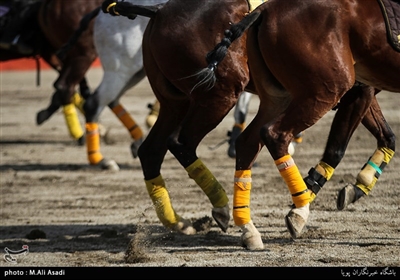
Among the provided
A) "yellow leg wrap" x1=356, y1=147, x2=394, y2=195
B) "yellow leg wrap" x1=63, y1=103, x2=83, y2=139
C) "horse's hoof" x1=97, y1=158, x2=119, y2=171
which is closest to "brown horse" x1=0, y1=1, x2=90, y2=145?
"yellow leg wrap" x1=63, y1=103, x2=83, y2=139

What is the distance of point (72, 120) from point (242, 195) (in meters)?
5.29

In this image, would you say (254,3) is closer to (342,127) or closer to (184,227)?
(342,127)

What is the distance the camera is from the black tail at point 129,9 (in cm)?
640

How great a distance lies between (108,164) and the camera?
32.0ft

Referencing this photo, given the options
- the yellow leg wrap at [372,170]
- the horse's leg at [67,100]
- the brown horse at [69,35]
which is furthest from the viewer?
the horse's leg at [67,100]

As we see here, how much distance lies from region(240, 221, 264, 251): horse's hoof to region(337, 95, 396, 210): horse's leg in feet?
2.72

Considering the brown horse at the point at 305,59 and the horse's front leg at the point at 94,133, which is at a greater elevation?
the brown horse at the point at 305,59

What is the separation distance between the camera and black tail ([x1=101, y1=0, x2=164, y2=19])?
640 centimetres

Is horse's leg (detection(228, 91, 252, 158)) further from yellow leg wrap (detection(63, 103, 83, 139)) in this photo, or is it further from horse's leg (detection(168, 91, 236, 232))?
horse's leg (detection(168, 91, 236, 232))

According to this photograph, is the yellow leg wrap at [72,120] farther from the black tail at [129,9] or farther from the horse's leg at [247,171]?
the horse's leg at [247,171]

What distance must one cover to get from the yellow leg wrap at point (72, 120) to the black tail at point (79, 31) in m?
1.25

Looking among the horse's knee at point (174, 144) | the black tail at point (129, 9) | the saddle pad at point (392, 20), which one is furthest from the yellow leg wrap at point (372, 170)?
the black tail at point (129, 9)

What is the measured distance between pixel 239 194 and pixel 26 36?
5799 millimetres
